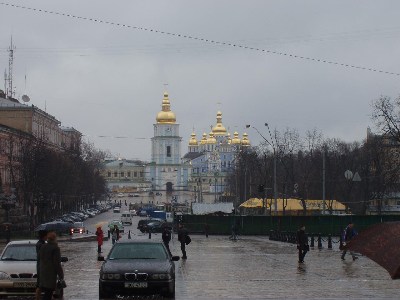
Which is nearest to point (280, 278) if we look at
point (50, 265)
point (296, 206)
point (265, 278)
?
point (265, 278)

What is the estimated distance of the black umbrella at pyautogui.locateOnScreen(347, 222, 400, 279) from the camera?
10117 mm

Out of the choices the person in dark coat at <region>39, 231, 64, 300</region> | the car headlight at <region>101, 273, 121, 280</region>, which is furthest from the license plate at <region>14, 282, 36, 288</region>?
the person in dark coat at <region>39, 231, 64, 300</region>

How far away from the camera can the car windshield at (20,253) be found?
23.9 meters

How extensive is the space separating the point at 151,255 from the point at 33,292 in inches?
118

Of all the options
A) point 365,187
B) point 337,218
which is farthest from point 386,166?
point 337,218

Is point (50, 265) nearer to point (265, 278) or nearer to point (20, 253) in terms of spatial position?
point (20, 253)

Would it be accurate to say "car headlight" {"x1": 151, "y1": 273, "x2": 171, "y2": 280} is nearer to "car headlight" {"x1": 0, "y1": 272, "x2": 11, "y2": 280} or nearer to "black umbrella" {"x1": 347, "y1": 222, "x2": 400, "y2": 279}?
"car headlight" {"x1": 0, "y1": 272, "x2": 11, "y2": 280}

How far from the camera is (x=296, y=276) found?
3014cm

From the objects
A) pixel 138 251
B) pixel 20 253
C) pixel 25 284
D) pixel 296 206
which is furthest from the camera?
pixel 296 206

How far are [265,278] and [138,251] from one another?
670 centimetres

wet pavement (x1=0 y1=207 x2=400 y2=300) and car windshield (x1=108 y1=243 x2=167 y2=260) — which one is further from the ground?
car windshield (x1=108 y1=243 x2=167 y2=260)

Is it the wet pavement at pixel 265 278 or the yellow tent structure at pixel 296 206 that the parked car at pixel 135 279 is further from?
the yellow tent structure at pixel 296 206

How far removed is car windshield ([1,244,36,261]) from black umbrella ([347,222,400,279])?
44.6 ft

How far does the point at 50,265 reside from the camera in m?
17.9
